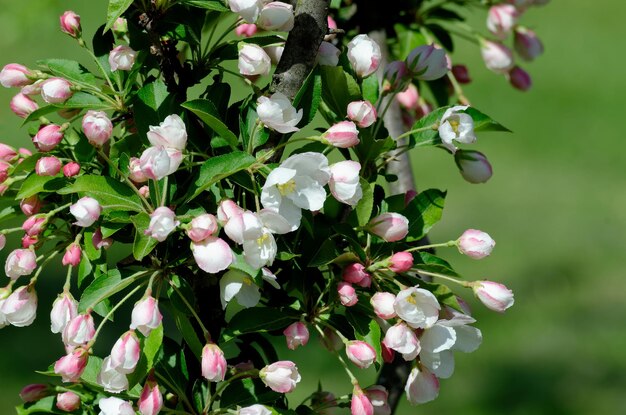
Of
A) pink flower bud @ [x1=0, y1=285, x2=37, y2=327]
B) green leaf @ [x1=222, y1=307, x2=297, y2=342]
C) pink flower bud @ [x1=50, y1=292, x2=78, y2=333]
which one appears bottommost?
green leaf @ [x1=222, y1=307, x2=297, y2=342]

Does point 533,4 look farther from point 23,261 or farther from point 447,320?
point 23,261

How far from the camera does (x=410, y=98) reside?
7.42 ft

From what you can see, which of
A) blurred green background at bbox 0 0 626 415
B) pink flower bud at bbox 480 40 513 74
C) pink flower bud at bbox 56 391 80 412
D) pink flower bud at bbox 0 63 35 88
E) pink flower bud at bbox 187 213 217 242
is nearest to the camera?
pink flower bud at bbox 187 213 217 242

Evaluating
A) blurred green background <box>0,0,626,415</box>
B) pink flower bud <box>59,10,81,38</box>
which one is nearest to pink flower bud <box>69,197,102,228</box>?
pink flower bud <box>59,10,81,38</box>

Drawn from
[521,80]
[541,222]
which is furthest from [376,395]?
[541,222]

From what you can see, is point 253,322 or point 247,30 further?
point 247,30

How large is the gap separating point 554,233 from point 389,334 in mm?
4578

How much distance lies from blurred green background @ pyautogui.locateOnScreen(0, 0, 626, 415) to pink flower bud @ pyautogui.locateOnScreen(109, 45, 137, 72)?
109 inches

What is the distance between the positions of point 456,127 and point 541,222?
463cm

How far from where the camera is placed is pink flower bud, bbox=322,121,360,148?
4.27 ft

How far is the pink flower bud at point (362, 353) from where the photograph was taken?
135cm

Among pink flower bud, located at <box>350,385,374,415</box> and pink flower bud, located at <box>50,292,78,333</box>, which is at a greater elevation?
pink flower bud, located at <box>50,292,78,333</box>

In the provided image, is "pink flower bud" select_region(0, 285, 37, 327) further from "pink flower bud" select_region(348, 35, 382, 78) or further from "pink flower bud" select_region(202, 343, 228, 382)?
"pink flower bud" select_region(348, 35, 382, 78)

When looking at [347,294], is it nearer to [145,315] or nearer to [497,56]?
[145,315]
